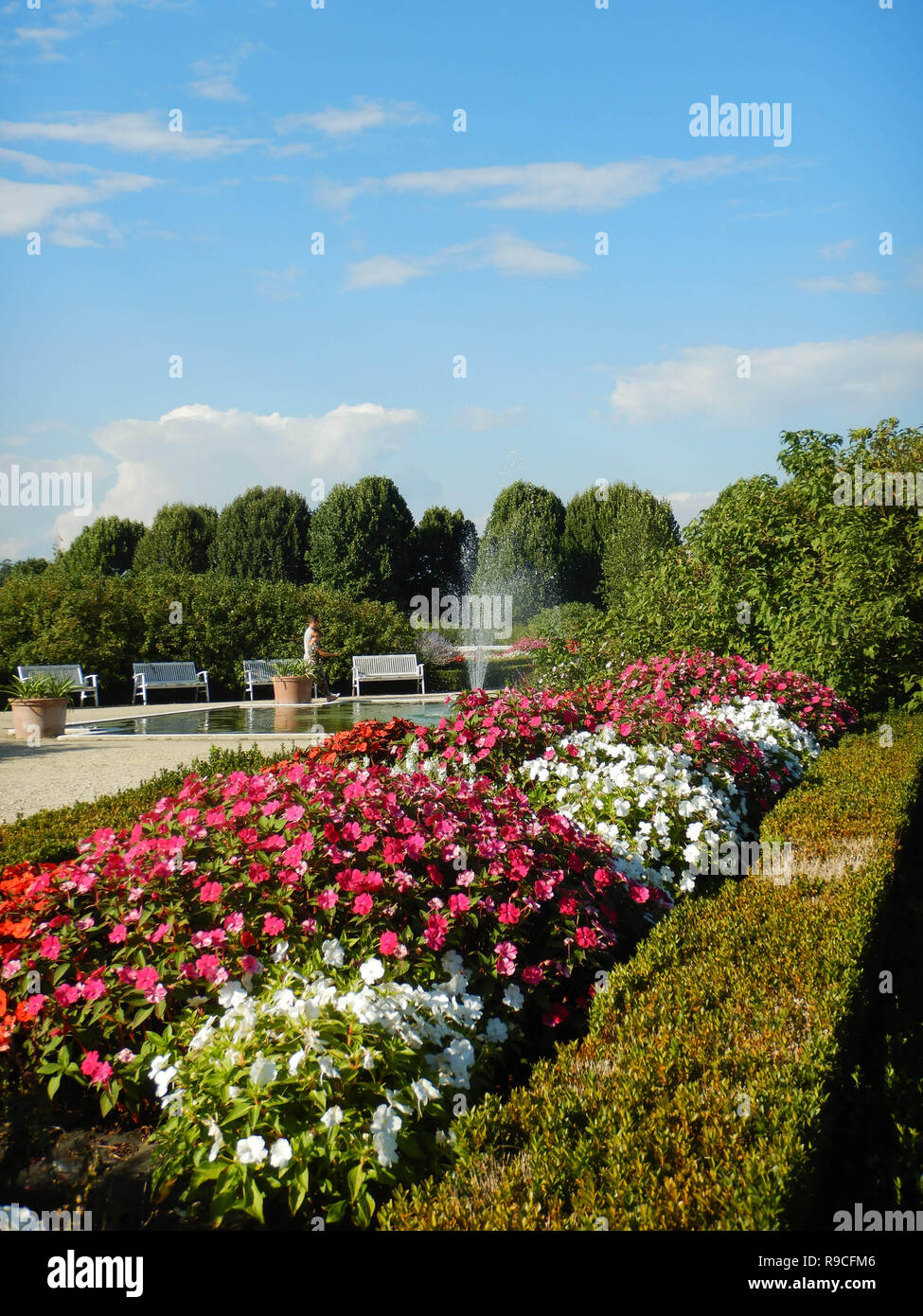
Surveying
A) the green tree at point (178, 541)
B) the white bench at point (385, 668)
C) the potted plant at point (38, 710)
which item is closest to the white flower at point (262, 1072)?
the potted plant at point (38, 710)

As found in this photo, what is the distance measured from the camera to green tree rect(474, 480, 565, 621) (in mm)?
35000

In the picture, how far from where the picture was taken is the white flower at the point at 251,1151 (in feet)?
6.54

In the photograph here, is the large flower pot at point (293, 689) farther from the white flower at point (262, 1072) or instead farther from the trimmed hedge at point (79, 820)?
the white flower at point (262, 1072)

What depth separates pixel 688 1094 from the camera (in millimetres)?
2182

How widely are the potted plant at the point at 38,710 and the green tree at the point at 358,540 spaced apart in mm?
16730

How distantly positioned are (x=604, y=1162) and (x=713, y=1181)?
23 cm

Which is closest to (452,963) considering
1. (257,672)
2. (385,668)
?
(257,672)

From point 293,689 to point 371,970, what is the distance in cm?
1185

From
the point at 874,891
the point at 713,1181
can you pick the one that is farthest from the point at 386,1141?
the point at 874,891

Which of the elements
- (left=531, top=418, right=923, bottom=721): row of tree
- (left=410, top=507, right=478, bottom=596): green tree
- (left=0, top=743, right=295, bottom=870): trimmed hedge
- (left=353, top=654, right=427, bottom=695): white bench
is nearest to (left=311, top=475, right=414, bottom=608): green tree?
(left=410, top=507, right=478, bottom=596): green tree

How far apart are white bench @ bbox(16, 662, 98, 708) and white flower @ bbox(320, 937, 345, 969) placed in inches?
490

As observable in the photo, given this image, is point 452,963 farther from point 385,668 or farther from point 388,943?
point 385,668

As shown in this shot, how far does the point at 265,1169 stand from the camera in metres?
2.07

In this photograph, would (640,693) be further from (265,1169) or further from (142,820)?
(265,1169)
